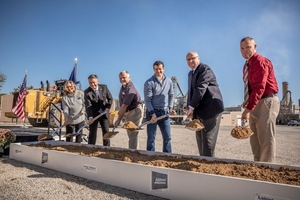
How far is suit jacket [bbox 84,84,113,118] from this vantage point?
4.81 meters

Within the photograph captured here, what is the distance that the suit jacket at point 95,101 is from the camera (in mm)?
4812

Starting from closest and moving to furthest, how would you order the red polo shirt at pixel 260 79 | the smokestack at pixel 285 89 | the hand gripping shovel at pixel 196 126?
the red polo shirt at pixel 260 79 < the hand gripping shovel at pixel 196 126 < the smokestack at pixel 285 89

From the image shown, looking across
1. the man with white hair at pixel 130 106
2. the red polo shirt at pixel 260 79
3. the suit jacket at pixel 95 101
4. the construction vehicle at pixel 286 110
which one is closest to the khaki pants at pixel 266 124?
the red polo shirt at pixel 260 79

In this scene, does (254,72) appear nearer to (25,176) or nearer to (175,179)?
(175,179)

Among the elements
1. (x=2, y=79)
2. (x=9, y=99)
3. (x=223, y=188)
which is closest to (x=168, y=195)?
(x=223, y=188)

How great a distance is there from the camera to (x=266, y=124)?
2.58m

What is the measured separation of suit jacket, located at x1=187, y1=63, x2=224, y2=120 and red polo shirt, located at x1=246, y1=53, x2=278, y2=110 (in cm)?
49

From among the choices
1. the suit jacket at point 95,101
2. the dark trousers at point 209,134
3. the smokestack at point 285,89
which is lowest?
the dark trousers at point 209,134

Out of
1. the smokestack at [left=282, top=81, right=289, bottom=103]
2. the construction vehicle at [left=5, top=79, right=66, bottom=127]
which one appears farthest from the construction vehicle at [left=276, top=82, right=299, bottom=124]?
the construction vehicle at [left=5, top=79, right=66, bottom=127]

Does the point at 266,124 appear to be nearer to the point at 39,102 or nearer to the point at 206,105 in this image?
the point at 206,105

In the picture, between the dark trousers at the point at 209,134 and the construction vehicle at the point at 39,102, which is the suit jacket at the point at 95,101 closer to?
the dark trousers at the point at 209,134

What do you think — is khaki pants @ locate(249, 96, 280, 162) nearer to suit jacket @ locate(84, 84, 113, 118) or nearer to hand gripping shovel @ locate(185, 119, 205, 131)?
hand gripping shovel @ locate(185, 119, 205, 131)

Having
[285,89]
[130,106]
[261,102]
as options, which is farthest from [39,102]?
[285,89]

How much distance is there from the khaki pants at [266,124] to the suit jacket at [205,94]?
0.52 m
